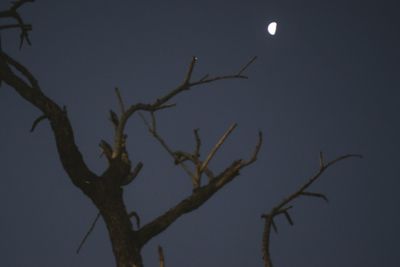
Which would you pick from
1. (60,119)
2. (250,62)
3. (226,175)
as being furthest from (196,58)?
(60,119)

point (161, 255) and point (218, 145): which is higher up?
point (218, 145)

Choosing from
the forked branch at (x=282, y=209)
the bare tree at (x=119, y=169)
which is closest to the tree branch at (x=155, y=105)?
the bare tree at (x=119, y=169)

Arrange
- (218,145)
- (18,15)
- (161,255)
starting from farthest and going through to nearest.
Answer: (18,15), (218,145), (161,255)

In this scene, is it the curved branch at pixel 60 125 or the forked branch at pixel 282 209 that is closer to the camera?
the forked branch at pixel 282 209

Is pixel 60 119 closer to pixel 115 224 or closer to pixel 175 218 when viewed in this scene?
pixel 115 224

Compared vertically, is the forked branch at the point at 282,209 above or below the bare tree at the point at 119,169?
below

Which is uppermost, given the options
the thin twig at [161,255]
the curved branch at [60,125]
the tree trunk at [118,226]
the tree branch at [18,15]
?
the tree branch at [18,15]

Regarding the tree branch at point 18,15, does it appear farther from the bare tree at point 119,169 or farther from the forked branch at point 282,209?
the forked branch at point 282,209

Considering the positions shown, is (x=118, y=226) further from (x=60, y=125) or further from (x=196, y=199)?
(x=60, y=125)

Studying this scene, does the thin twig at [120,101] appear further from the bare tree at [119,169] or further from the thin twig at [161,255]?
the thin twig at [161,255]

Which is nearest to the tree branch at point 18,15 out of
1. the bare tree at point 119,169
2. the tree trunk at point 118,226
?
the bare tree at point 119,169

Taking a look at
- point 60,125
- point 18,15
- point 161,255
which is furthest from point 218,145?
point 18,15

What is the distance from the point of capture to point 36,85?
414 cm

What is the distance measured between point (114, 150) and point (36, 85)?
1103 millimetres
